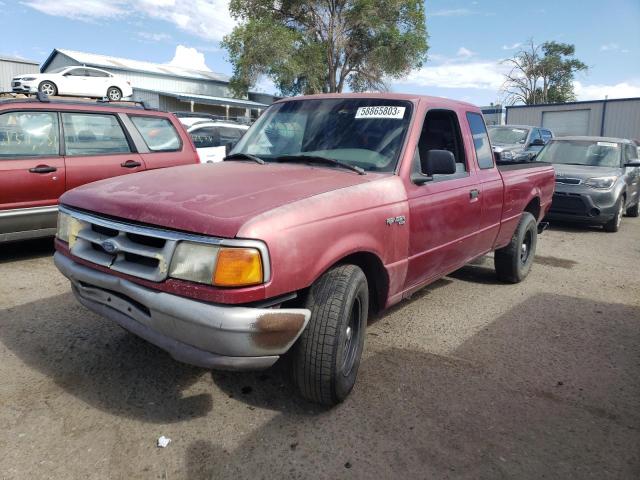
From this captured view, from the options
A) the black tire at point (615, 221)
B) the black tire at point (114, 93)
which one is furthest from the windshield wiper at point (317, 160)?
the black tire at point (114, 93)

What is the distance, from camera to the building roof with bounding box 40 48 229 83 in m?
37.4

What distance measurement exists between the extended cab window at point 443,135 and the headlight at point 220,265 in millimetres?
1893

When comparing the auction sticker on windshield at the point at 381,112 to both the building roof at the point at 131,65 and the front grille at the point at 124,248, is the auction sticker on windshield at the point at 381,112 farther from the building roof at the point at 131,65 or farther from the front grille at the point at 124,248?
the building roof at the point at 131,65

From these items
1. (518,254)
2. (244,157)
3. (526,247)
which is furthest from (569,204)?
(244,157)

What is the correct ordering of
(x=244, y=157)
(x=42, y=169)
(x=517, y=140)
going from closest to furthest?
(x=244, y=157)
(x=42, y=169)
(x=517, y=140)

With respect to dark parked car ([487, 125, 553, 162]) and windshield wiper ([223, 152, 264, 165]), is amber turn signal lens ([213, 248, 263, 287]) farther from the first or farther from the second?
dark parked car ([487, 125, 553, 162])

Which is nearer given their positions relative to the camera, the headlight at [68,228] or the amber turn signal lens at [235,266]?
the amber turn signal lens at [235,266]

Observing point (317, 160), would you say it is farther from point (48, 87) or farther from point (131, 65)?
point (131, 65)

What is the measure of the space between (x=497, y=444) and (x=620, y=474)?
1.82ft

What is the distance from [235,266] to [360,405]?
48.2 inches

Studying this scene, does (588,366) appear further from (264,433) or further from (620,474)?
(264,433)

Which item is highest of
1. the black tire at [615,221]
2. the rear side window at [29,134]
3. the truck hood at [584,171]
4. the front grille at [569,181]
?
the rear side window at [29,134]

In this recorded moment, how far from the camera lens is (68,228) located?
2.93m

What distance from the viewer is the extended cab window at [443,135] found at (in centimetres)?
372
